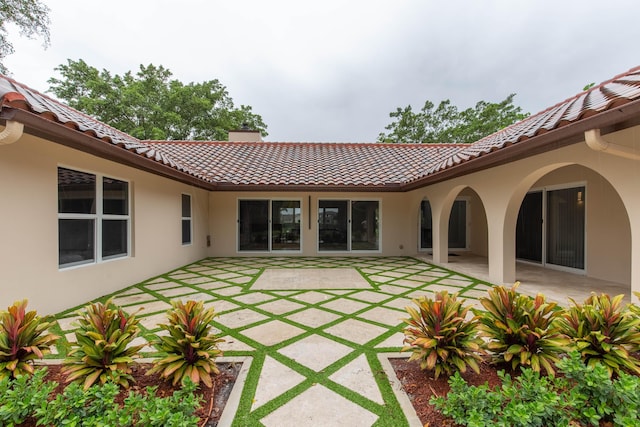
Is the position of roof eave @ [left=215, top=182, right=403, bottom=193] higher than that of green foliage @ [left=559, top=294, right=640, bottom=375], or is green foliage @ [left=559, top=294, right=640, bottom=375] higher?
roof eave @ [left=215, top=182, right=403, bottom=193]

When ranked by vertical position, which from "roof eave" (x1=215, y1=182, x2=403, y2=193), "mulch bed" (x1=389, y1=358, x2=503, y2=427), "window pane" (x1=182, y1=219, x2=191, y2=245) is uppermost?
"roof eave" (x1=215, y1=182, x2=403, y2=193)

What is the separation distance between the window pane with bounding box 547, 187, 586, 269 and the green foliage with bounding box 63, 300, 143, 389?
27.8ft

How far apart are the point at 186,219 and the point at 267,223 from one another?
2.60 metres

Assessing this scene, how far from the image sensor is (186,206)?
7785 millimetres

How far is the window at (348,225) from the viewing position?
950cm

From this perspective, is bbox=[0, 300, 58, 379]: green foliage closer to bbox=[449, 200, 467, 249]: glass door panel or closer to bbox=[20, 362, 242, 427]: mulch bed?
bbox=[20, 362, 242, 427]: mulch bed

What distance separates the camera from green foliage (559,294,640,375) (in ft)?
6.77

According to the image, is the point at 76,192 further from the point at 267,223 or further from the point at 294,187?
the point at 267,223

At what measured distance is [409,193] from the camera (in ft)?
31.1

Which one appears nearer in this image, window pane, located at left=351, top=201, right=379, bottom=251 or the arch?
the arch

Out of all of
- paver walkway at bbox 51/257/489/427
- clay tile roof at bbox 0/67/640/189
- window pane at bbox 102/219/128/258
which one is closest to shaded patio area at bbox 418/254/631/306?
paver walkway at bbox 51/257/489/427

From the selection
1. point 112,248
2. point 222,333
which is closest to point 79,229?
point 112,248

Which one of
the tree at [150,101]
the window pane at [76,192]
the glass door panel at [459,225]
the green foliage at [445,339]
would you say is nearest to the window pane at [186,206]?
the window pane at [76,192]

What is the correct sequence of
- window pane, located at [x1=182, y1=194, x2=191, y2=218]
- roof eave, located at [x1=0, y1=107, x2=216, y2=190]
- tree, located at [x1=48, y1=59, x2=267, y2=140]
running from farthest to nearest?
tree, located at [x1=48, y1=59, x2=267, y2=140] < window pane, located at [x1=182, y1=194, x2=191, y2=218] < roof eave, located at [x1=0, y1=107, x2=216, y2=190]
